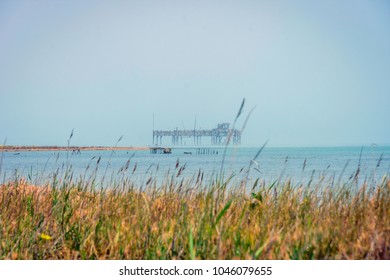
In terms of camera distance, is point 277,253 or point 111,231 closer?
point 277,253

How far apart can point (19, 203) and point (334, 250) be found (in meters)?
3.69

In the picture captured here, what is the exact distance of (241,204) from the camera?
4.66 meters

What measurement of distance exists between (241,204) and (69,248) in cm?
178

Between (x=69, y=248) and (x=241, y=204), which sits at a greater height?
(x=241, y=204)

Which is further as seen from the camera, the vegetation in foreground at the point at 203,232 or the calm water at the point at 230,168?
the calm water at the point at 230,168

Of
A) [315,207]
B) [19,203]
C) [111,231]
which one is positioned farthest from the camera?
[19,203]

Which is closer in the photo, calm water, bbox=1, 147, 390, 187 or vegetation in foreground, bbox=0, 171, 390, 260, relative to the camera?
vegetation in foreground, bbox=0, 171, 390, 260

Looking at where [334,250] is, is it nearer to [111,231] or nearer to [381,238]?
[381,238]
